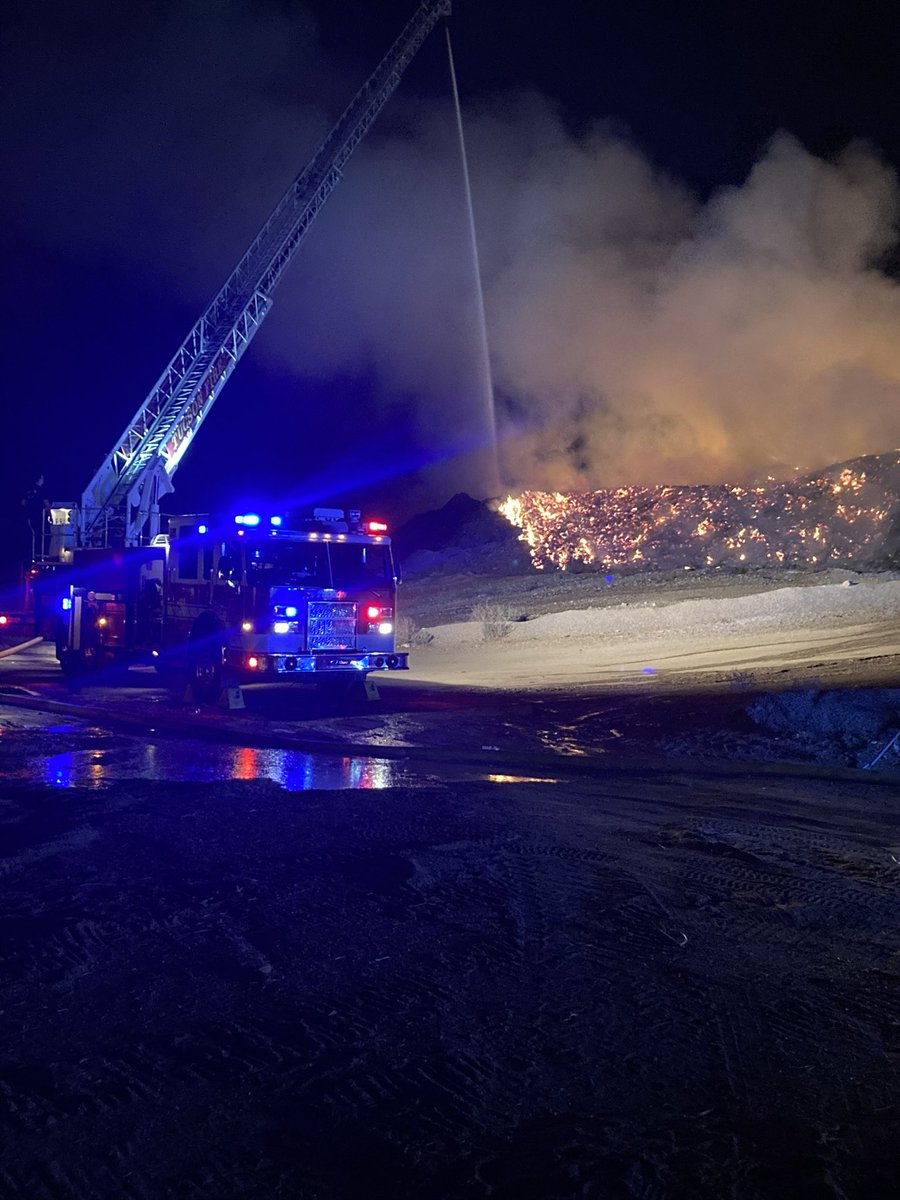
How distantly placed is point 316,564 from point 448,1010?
1153 cm

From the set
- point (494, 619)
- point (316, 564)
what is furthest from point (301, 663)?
point (494, 619)

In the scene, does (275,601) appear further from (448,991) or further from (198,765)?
(448,991)

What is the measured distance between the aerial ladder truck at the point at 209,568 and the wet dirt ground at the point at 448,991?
5812 millimetres

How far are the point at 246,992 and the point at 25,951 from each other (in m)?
1.24

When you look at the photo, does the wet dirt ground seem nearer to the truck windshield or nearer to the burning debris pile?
the truck windshield

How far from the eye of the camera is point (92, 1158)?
3.30m

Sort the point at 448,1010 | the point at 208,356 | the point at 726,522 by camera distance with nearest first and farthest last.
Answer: the point at 448,1010, the point at 208,356, the point at 726,522

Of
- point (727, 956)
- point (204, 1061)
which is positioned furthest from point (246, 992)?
point (727, 956)

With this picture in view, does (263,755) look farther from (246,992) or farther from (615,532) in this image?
(615,532)

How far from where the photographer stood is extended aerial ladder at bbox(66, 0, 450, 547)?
848 inches

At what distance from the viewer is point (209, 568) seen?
15.9 metres

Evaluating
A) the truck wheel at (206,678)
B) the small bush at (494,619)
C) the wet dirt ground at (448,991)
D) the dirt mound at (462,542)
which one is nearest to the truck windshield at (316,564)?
the truck wheel at (206,678)

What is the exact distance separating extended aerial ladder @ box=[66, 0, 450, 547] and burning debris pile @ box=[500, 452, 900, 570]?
52270mm

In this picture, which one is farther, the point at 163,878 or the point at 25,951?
the point at 163,878
